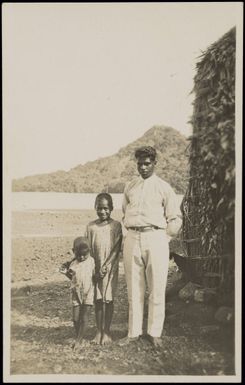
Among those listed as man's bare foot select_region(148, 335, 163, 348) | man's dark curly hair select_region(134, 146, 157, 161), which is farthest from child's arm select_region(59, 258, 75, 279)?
man's dark curly hair select_region(134, 146, 157, 161)

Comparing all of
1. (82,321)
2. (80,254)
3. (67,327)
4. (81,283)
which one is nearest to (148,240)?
(80,254)

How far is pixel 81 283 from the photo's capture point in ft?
13.8

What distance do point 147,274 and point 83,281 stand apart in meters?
0.61

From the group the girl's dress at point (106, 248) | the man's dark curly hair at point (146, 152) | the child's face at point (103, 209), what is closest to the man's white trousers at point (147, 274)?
the girl's dress at point (106, 248)

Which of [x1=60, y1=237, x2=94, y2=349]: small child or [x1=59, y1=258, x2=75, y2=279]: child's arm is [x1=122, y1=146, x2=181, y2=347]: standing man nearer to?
[x1=60, y1=237, x2=94, y2=349]: small child

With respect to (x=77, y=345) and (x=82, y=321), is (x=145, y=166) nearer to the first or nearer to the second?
(x=82, y=321)

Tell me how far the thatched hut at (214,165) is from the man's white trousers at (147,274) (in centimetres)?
49

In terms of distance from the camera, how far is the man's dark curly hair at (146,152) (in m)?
4.17

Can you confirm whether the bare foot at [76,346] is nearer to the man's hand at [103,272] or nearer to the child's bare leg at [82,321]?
the child's bare leg at [82,321]

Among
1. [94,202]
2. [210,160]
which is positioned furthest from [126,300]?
[210,160]

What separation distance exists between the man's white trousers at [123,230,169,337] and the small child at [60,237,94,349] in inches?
14.0

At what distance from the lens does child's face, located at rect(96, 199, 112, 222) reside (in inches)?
165

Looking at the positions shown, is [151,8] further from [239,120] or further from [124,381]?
[124,381]

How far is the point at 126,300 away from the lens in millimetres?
4398
